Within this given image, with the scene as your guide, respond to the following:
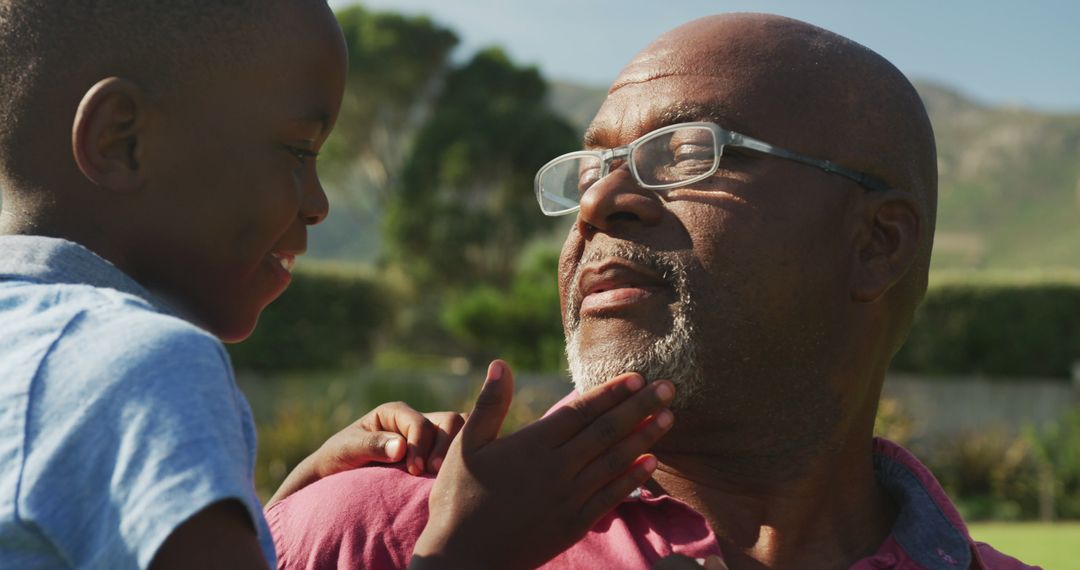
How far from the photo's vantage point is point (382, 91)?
42125 mm

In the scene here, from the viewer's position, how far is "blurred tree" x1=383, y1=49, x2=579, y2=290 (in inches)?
1235

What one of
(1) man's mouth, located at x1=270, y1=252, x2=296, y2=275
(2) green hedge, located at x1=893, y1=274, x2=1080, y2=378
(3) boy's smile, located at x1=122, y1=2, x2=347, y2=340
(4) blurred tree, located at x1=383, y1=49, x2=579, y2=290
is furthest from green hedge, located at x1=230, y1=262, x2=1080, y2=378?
(3) boy's smile, located at x1=122, y1=2, x2=347, y2=340

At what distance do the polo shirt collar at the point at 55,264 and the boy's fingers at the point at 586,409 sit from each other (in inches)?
26.5

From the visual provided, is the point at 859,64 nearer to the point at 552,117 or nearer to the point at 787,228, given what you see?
the point at 787,228

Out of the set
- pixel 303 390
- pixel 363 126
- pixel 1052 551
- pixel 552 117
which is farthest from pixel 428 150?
pixel 1052 551

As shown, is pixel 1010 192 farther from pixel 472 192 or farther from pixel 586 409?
pixel 586 409

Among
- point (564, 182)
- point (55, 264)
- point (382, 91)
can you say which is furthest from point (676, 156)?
point (382, 91)

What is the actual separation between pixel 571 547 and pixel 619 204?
2.91 feet

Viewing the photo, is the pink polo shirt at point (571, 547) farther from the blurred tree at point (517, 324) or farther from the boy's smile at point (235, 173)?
the blurred tree at point (517, 324)

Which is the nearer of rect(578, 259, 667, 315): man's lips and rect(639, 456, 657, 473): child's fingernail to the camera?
rect(639, 456, 657, 473): child's fingernail

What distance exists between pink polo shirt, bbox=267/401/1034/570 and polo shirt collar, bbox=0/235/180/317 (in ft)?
3.07

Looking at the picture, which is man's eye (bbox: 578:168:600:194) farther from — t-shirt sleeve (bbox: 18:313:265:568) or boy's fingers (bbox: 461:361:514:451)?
t-shirt sleeve (bbox: 18:313:265:568)

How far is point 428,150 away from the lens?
1313 inches

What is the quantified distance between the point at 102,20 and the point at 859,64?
2.00 metres
